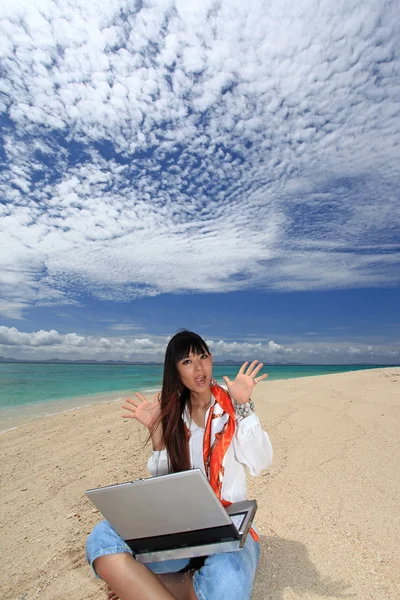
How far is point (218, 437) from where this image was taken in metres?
2.42

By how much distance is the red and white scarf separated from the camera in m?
2.33

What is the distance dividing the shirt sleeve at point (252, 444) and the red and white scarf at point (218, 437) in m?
0.07

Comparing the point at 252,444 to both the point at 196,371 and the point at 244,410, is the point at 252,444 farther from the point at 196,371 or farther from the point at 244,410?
the point at 196,371

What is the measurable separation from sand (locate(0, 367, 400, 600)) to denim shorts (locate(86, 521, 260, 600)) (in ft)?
1.64

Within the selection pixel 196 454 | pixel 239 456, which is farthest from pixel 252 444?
pixel 196 454

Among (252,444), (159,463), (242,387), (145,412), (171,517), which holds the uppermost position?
(242,387)

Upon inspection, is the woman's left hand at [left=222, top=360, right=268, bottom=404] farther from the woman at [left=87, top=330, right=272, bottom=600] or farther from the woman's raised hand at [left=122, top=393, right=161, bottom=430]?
the woman's raised hand at [left=122, top=393, right=161, bottom=430]

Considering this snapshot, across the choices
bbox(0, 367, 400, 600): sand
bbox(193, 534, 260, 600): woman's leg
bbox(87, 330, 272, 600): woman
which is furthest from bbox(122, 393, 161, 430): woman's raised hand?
bbox(0, 367, 400, 600): sand

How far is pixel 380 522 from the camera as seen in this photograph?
3.15m

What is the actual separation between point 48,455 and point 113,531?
4.48m

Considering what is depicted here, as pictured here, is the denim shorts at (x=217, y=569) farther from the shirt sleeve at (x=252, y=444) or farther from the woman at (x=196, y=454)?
the shirt sleeve at (x=252, y=444)

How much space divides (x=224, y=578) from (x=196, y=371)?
112 cm

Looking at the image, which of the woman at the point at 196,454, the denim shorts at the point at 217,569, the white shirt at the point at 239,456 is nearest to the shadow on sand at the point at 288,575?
the woman at the point at 196,454

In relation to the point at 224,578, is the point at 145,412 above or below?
above
